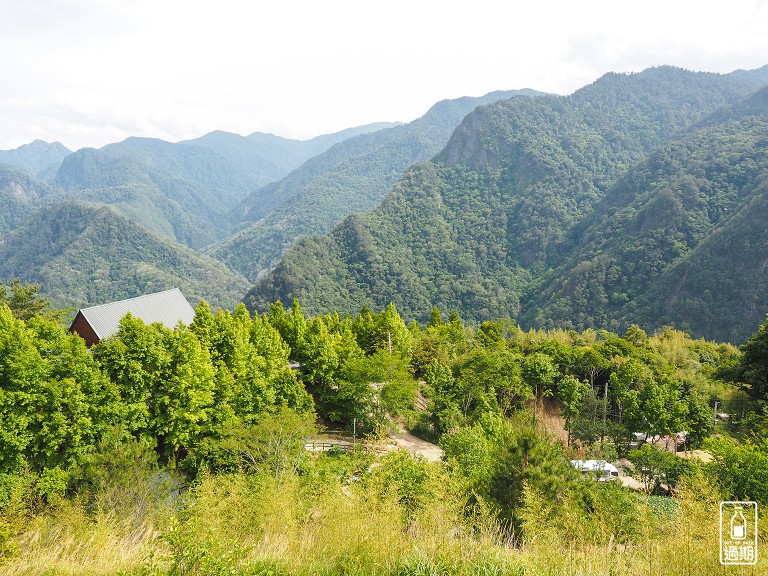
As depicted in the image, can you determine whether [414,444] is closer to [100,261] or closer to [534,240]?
[534,240]

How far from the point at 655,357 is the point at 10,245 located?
22761 centimetres

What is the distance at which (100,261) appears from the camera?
160125 millimetres

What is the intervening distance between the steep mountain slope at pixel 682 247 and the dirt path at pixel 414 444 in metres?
72.8

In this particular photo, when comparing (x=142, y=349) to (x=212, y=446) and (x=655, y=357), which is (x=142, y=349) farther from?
(x=655, y=357)

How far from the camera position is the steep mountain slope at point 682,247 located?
83.0 m

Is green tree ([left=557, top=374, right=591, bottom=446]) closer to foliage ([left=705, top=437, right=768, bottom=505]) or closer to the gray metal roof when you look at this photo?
foliage ([left=705, top=437, right=768, bottom=505])

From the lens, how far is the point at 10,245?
183 meters

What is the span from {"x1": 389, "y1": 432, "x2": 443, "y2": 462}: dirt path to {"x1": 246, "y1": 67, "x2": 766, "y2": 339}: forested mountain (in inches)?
2904

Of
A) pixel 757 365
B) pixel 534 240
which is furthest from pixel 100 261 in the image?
pixel 757 365

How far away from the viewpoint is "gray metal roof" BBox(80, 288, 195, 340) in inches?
1216

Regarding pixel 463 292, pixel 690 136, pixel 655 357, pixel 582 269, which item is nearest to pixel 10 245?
pixel 463 292

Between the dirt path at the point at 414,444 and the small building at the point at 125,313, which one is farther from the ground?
the small building at the point at 125,313

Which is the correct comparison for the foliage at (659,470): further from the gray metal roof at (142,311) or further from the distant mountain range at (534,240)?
the distant mountain range at (534,240)

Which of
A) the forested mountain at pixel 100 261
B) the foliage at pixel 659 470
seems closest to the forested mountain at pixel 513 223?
the forested mountain at pixel 100 261
